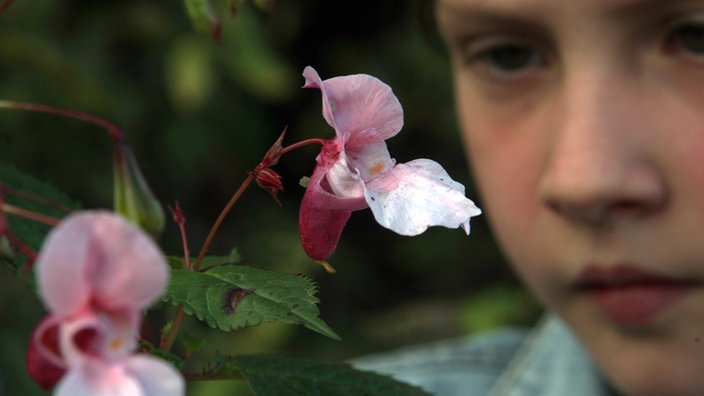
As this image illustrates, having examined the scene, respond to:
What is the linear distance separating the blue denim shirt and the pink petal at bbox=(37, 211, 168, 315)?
972mm

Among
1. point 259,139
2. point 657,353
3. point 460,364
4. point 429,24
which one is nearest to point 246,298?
point 657,353

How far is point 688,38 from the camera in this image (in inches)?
30.3

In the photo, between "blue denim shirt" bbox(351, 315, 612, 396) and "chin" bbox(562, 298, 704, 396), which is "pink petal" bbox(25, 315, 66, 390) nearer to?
"chin" bbox(562, 298, 704, 396)

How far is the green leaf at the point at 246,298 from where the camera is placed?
0.96ft

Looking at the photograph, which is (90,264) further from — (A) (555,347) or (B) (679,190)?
(A) (555,347)

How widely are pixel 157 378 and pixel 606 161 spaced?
58cm

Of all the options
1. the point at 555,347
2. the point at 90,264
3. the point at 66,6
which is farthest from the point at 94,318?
the point at 66,6

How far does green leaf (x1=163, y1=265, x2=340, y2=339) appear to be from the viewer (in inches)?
11.6

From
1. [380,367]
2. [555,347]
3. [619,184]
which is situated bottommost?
[380,367]

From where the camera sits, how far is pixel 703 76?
2.49 ft

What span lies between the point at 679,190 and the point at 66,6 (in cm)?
117

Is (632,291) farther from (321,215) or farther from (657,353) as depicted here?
(321,215)

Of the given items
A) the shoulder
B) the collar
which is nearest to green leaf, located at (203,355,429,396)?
the collar

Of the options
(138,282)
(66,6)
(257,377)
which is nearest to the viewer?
(138,282)
